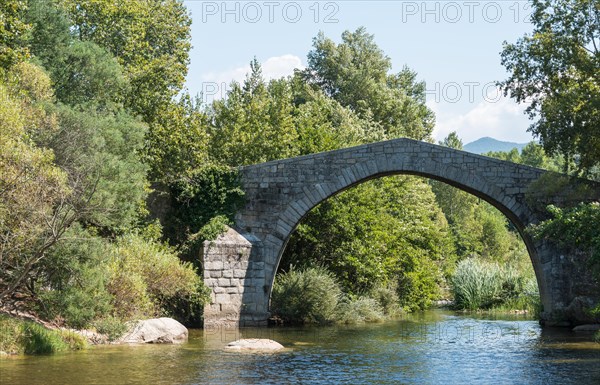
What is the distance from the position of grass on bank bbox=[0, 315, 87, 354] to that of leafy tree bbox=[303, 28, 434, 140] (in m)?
25.3

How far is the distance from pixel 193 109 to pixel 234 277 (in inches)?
279

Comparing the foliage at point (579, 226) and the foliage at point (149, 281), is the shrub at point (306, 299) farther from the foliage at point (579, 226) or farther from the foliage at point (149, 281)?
the foliage at point (579, 226)

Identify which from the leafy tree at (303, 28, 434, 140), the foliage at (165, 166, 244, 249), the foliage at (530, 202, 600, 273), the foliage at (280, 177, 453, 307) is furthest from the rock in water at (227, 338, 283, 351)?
the leafy tree at (303, 28, 434, 140)

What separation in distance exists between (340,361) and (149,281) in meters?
5.93

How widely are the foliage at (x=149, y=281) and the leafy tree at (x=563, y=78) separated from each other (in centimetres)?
890

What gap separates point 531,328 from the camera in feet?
67.2

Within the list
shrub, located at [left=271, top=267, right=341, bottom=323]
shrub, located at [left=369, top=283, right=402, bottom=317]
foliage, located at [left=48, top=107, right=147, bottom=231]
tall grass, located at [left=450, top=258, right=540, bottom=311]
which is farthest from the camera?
tall grass, located at [left=450, top=258, right=540, bottom=311]

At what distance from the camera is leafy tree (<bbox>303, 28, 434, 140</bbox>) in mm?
39750

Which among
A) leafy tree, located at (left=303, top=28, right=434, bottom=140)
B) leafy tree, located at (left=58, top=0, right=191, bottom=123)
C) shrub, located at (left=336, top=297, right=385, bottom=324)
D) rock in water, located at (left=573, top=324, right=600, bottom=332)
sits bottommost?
rock in water, located at (left=573, top=324, right=600, bottom=332)

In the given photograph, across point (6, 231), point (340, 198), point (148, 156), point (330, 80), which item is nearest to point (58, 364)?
point (6, 231)

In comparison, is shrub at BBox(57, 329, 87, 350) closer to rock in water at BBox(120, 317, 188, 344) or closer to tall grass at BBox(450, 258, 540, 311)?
rock in water at BBox(120, 317, 188, 344)

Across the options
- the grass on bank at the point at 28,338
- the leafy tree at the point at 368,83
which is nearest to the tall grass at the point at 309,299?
the grass on bank at the point at 28,338

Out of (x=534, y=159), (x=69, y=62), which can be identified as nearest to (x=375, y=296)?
(x=69, y=62)

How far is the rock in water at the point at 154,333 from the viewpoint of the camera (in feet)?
53.4
